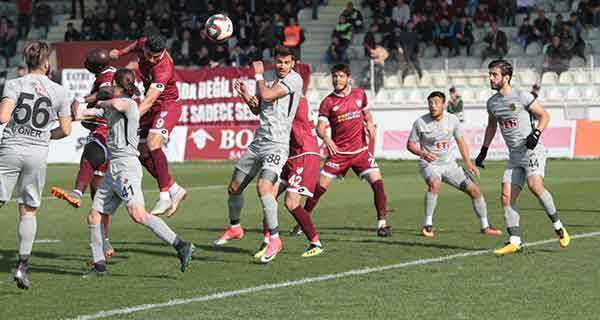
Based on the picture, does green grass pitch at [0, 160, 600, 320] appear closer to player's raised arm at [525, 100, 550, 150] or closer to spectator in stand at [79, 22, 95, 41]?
player's raised arm at [525, 100, 550, 150]

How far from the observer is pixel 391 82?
123 feet

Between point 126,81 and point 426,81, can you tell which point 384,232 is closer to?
point 126,81

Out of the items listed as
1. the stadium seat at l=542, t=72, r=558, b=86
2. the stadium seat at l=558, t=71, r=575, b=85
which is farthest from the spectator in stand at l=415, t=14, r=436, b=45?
the stadium seat at l=558, t=71, r=575, b=85

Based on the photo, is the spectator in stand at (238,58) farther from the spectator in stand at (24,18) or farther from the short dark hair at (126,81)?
the short dark hair at (126,81)

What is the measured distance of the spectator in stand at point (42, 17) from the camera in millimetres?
47469

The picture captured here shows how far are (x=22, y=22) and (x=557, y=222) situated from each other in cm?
3644

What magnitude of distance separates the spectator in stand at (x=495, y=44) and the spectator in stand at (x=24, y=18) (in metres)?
18.7

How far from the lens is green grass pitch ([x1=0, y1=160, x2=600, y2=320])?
9.93 m

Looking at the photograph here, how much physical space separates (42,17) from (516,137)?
36347 millimetres

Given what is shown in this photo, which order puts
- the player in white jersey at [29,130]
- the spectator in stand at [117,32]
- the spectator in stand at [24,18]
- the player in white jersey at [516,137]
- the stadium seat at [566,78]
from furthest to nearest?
the spectator in stand at [24,18] < the spectator in stand at [117,32] < the stadium seat at [566,78] < the player in white jersey at [516,137] < the player in white jersey at [29,130]

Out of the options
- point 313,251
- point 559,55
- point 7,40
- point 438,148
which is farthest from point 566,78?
point 313,251

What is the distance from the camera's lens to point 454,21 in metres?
39.1

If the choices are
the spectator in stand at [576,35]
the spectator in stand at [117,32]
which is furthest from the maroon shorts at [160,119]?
the spectator in stand at [117,32]

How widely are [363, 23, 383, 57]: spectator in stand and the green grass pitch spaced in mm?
18106
